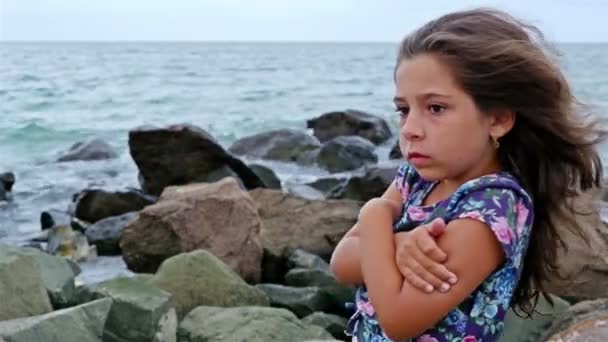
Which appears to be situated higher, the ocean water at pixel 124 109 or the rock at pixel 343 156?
the rock at pixel 343 156

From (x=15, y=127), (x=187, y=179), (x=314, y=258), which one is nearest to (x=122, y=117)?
(x=15, y=127)

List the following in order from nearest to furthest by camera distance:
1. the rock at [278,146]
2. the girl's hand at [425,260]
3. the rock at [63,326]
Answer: the girl's hand at [425,260] < the rock at [63,326] < the rock at [278,146]

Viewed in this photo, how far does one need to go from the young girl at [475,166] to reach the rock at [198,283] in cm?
371

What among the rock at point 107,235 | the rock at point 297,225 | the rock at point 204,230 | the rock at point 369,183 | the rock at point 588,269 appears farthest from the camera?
the rock at point 369,183

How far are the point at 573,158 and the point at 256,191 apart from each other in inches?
259

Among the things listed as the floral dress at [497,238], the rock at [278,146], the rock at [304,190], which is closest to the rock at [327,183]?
the rock at [304,190]

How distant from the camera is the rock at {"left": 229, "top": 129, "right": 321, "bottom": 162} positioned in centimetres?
1595

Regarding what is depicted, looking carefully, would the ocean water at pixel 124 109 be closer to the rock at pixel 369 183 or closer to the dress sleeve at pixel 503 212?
the dress sleeve at pixel 503 212

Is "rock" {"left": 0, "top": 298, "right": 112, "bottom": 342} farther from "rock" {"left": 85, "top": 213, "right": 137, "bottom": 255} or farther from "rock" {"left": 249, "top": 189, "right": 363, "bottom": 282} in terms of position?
"rock" {"left": 85, "top": 213, "right": 137, "bottom": 255}

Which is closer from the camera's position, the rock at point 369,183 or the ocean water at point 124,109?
the rock at point 369,183

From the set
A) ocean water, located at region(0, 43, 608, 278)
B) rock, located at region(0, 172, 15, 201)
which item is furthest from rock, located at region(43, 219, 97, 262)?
rock, located at region(0, 172, 15, 201)

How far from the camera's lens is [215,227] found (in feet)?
24.0

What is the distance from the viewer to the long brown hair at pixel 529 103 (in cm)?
200

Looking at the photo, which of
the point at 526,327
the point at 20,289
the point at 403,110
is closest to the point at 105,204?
the point at 20,289
